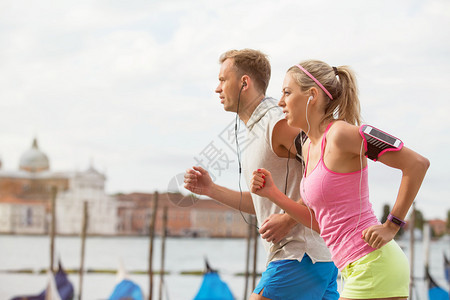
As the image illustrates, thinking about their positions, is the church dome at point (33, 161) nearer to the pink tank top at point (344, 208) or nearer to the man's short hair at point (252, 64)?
the man's short hair at point (252, 64)

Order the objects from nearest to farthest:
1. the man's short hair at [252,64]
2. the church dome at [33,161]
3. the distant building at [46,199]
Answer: the man's short hair at [252,64] → the distant building at [46,199] → the church dome at [33,161]

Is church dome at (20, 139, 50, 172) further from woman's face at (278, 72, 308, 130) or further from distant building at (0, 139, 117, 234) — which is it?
woman's face at (278, 72, 308, 130)

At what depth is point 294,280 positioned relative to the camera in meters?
1.96

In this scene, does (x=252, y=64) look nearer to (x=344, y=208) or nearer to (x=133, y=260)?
(x=344, y=208)

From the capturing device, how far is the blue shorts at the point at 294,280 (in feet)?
6.42

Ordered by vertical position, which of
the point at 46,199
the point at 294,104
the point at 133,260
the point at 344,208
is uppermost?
the point at 46,199

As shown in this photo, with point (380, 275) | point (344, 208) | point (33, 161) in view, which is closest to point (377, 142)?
point (344, 208)

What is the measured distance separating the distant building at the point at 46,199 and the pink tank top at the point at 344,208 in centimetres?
6369

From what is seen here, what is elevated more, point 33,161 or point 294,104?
point 33,161

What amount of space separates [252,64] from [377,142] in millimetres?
588

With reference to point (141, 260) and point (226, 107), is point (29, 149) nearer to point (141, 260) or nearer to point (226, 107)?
point (141, 260)

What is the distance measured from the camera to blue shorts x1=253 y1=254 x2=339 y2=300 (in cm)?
196

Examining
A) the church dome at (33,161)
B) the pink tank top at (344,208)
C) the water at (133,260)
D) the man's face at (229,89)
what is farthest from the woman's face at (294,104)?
the church dome at (33,161)

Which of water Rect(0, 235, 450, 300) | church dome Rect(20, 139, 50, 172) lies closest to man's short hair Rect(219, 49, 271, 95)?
water Rect(0, 235, 450, 300)
